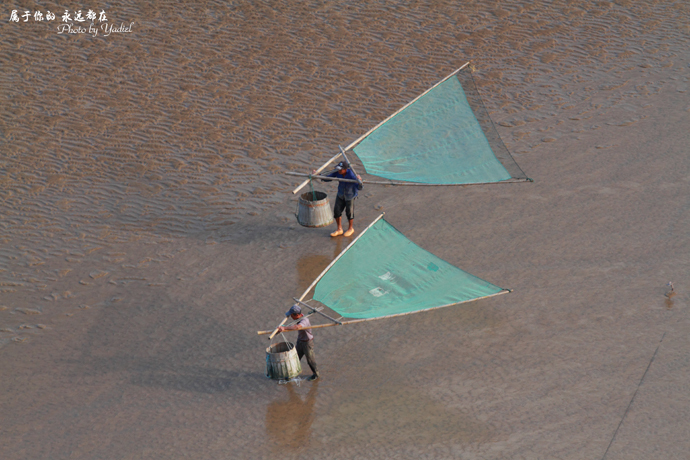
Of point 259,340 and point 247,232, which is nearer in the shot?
point 259,340

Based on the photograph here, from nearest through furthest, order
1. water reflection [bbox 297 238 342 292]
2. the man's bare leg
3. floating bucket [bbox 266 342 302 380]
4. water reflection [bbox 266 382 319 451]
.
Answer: water reflection [bbox 266 382 319 451]
floating bucket [bbox 266 342 302 380]
water reflection [bbox 297 238 342 292]
the man's bare leg

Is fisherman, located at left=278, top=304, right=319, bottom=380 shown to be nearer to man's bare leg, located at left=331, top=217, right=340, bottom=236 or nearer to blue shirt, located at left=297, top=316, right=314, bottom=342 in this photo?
blue shirt, located at left=297, top=316, right=314, bottom=342

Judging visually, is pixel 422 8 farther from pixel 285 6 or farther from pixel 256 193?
pixel 256 193

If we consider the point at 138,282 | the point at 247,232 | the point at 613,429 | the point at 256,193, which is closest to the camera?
the point at 613,429

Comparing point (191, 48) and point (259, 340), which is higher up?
point (191, 48)

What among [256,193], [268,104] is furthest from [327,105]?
[256,193]

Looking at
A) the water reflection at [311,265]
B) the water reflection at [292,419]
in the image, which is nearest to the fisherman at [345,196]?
the water reflection at [311,265]

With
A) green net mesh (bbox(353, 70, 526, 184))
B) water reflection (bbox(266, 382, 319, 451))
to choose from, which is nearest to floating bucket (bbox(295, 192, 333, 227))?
green net mesh (bbox(353, 70, 526, 184))

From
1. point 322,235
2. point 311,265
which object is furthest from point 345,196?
point 311,265
